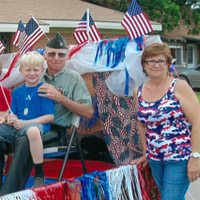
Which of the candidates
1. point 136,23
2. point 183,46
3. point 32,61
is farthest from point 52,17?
point 183,46

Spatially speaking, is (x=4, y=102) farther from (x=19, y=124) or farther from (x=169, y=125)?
(x=169, y=125)

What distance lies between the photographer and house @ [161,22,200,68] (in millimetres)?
23483

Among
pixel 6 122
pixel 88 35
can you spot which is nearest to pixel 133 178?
pixel 6 122

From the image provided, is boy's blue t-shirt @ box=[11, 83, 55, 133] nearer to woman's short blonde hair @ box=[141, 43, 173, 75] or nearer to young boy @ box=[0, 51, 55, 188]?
young boy @ box=[0, 51, 55, 188]

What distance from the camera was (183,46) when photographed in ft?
84.3

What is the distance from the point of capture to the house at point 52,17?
36.6 feet

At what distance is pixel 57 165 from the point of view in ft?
15.2

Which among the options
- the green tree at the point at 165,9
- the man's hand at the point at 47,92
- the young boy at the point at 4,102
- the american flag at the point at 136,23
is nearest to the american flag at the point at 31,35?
the young boy at the point at 4,102

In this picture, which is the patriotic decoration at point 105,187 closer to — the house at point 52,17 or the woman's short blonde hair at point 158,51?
the woman's short blonde hair at point 158,51

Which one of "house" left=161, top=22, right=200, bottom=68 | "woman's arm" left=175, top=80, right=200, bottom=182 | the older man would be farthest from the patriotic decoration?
"house" left=161, top=22, right=200, bottom=68

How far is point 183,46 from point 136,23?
23048 mm

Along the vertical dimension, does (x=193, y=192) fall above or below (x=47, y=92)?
below

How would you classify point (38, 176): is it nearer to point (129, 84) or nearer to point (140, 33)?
point (129, 84)

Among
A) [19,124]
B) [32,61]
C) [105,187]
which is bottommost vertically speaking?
[105,187]
